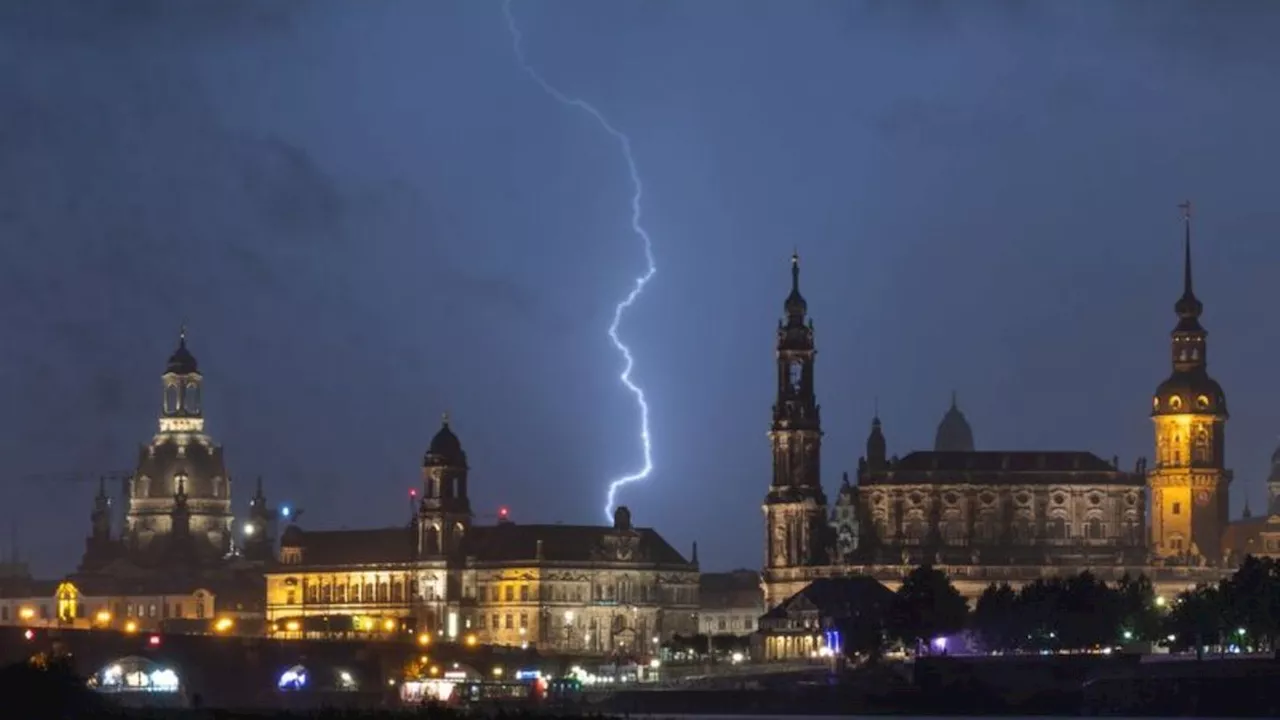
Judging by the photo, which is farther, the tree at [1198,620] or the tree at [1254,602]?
the tree at [1198,620]

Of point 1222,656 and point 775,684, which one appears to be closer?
point 1222,656

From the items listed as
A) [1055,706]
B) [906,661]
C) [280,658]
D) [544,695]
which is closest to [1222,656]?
[1055,706]

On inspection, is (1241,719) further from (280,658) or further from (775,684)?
(280,658)

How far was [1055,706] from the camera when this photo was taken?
17338 centimetres

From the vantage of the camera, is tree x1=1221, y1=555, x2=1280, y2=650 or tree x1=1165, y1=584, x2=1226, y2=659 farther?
tree x1=1165, y1=584, x2=1226, y2=659

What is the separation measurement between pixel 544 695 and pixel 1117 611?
35.4 m

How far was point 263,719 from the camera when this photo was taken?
140125 mm

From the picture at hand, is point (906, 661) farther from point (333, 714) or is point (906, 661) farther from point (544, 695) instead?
point (333, 714)

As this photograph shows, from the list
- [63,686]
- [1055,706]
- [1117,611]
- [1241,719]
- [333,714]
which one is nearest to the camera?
[333,714]

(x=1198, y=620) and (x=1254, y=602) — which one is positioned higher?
(x=1254, y=602)

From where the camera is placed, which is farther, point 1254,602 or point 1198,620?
point 1198,620

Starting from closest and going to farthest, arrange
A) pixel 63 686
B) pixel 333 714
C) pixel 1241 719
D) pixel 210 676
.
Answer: pixel 333 714
pixel 63 686
pixel 1241 719
pixel 210 676

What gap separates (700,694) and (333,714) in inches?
2116

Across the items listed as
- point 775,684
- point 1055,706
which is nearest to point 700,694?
point 775,684
